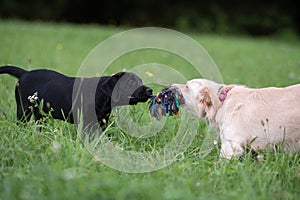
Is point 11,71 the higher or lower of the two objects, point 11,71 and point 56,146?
the higher

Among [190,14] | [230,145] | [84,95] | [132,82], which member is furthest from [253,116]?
[190,14]

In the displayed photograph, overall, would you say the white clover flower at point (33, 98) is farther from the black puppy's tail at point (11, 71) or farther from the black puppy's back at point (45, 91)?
the black puppy's tail at point (11, 71)

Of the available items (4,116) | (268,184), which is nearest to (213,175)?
(268,184)

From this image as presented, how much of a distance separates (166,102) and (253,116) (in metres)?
0.91

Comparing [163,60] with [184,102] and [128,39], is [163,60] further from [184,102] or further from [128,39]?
[184,102]

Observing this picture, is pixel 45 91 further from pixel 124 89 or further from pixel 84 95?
pixel 124 89

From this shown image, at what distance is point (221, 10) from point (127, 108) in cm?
2212

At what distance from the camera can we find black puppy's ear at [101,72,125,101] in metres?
3.86

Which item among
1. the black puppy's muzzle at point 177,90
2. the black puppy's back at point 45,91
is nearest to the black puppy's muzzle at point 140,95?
the black puppy's muzzle at point 177,90

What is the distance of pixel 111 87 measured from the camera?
3893mm

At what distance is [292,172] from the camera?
10.2ft

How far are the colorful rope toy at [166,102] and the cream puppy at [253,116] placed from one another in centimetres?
27

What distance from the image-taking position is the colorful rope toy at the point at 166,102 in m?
4.02

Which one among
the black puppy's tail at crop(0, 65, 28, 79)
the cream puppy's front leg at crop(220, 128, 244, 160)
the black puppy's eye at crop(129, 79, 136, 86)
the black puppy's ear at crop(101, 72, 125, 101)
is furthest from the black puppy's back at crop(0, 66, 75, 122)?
the cream puppy's front leg at crop(220, 128, 244, 160)
